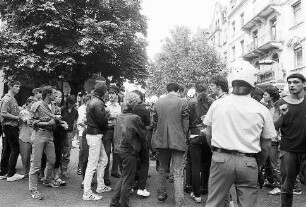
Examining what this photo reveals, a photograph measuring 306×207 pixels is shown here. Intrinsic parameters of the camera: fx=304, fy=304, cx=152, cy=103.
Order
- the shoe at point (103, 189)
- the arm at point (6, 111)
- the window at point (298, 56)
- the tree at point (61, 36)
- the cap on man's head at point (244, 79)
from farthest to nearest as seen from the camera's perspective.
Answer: the window at point (298, 56), the tree at point (61, 36), the arm at point (6, 111), the shoe at point (103, 189), the cap on man's head at point (244, 79)

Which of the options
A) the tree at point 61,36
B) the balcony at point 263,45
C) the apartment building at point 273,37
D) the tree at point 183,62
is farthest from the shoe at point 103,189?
the tree at point 183,62

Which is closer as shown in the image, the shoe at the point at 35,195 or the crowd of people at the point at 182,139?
the crowd of people at the point at 182,139

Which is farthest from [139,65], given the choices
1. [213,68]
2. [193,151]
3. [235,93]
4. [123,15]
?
[235,93]

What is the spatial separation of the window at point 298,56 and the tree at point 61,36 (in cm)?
1141

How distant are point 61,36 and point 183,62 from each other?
54.6 feet

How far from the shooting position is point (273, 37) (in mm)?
24734

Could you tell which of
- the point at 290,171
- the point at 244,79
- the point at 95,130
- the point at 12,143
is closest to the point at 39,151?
the point at 95,130

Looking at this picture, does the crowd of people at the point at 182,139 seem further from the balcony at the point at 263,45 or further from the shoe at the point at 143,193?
the balcony at the point at 263,45

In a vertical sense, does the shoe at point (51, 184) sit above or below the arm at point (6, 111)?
below

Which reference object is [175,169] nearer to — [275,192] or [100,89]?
[100,89]

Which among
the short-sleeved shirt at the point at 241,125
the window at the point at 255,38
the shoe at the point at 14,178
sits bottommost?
the shoe at the point at 14,178

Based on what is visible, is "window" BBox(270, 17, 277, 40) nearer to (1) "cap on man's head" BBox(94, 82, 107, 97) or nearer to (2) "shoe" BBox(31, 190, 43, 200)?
(1) "cap on man's head" BBox(94, 82, 107, 97)

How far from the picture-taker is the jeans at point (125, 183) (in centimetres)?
486

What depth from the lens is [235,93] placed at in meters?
3.07
